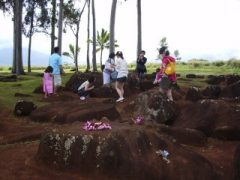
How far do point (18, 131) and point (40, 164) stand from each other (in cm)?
430

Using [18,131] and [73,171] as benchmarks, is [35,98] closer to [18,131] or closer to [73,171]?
[18,131]

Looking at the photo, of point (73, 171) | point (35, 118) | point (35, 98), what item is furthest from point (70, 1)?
point (73, 171)

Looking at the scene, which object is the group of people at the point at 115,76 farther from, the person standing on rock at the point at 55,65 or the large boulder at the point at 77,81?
the large boulder at the point at 77,81

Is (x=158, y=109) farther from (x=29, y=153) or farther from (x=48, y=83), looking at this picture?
(x=48, y=83)

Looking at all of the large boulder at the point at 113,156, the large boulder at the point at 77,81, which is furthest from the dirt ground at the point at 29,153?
the large boulder at the point at 77,81

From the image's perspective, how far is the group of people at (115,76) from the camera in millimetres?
18328

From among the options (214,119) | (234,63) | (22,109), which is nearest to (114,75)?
(22,109)

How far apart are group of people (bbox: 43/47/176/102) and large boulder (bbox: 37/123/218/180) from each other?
24.4 ft

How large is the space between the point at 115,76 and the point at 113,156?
1285cm

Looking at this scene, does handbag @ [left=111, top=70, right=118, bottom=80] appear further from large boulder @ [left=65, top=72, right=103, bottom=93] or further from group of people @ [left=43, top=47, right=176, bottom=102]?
large boulder @ [left=65, top=72, right=103, bottom=93]

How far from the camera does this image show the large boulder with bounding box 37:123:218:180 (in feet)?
31.9

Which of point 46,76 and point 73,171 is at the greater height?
point 46,76

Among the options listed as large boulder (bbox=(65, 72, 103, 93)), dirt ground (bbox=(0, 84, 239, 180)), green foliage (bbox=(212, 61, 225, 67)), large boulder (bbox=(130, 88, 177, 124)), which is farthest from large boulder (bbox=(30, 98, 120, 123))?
green foliage (bbox=(212, 61, 225, 67))

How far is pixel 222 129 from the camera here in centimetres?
1474
